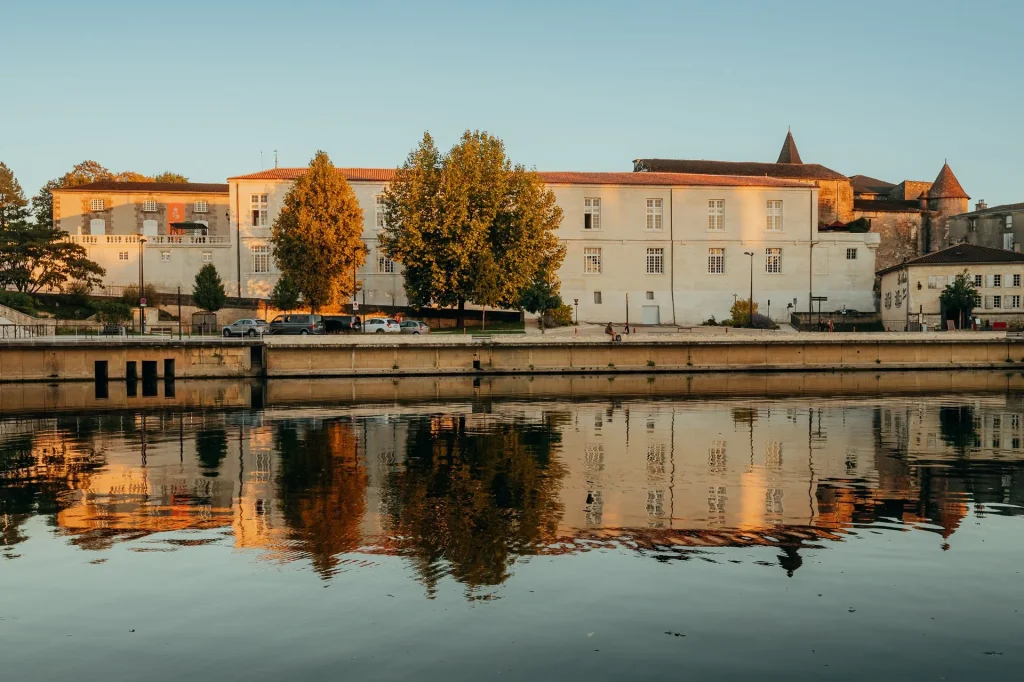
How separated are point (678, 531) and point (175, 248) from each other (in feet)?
238

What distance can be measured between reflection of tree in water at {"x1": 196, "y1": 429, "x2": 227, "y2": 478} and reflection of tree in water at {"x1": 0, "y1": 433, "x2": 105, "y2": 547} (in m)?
3.12

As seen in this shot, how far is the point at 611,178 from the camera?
287ft

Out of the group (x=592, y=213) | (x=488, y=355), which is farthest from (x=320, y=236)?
(x=592, y=213)

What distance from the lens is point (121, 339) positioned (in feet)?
190

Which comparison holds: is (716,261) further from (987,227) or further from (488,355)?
(987,227)

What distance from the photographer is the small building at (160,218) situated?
84062mm

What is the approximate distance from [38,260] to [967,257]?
75.2 meters

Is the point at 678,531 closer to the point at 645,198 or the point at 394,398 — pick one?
the point at 394,398

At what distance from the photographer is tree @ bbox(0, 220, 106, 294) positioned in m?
75.7

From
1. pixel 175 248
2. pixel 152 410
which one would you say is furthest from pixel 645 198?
pixel 152 410

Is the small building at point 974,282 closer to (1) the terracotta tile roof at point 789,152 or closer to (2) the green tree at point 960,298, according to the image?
(2) the green tree at point 960,298

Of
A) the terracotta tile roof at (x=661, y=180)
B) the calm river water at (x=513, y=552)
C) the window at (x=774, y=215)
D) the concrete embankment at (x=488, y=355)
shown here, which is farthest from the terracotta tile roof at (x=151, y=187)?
the calm river water at (x=513, y=552)

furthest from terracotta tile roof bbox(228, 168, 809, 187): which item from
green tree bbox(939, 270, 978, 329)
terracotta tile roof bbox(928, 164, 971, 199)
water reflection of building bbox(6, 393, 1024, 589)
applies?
water reflection of building bbox(6, 393, 1024, 589)

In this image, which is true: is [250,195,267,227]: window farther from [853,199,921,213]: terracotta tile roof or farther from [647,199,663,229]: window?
[853,199,921,213]: terracotta tile roof
